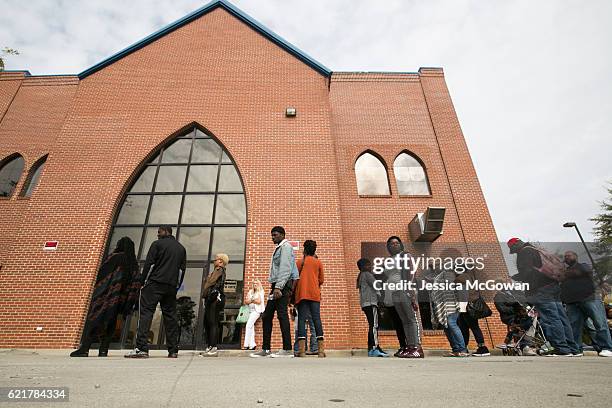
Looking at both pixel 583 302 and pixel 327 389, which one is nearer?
pixel 327 389

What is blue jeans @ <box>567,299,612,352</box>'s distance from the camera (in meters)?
5.32

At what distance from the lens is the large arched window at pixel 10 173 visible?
401 inches

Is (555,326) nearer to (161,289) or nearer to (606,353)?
(606,353)

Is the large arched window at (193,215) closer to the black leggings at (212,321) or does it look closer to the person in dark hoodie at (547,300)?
the black leggings at (212,321)

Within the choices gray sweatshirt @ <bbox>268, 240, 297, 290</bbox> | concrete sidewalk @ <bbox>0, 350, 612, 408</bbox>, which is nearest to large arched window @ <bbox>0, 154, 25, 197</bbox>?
gray sweatshirt @ <bbox>268, 240, 297, 290</bbox>

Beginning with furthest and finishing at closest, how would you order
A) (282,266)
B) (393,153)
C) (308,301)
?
(393,153) < (308,301) < (282,266)

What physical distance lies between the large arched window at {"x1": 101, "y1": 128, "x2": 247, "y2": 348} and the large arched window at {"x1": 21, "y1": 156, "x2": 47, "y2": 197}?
12.4ft

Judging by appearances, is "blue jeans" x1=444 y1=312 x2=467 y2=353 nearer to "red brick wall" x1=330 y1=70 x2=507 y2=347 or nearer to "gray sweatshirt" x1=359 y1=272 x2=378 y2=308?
"gray sweatshirt" x1=359 y1=272 x2=378 y2=308

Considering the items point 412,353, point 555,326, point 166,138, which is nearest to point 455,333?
point 412,353

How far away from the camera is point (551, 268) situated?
5273 millimetres

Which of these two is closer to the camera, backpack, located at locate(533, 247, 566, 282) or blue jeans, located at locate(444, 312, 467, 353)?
backpack, located at locate(533, 247, 566, 282)

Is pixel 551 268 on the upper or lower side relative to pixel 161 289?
upper

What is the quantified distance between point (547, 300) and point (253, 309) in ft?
17.6

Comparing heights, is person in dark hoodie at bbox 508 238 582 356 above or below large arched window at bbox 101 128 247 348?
below
